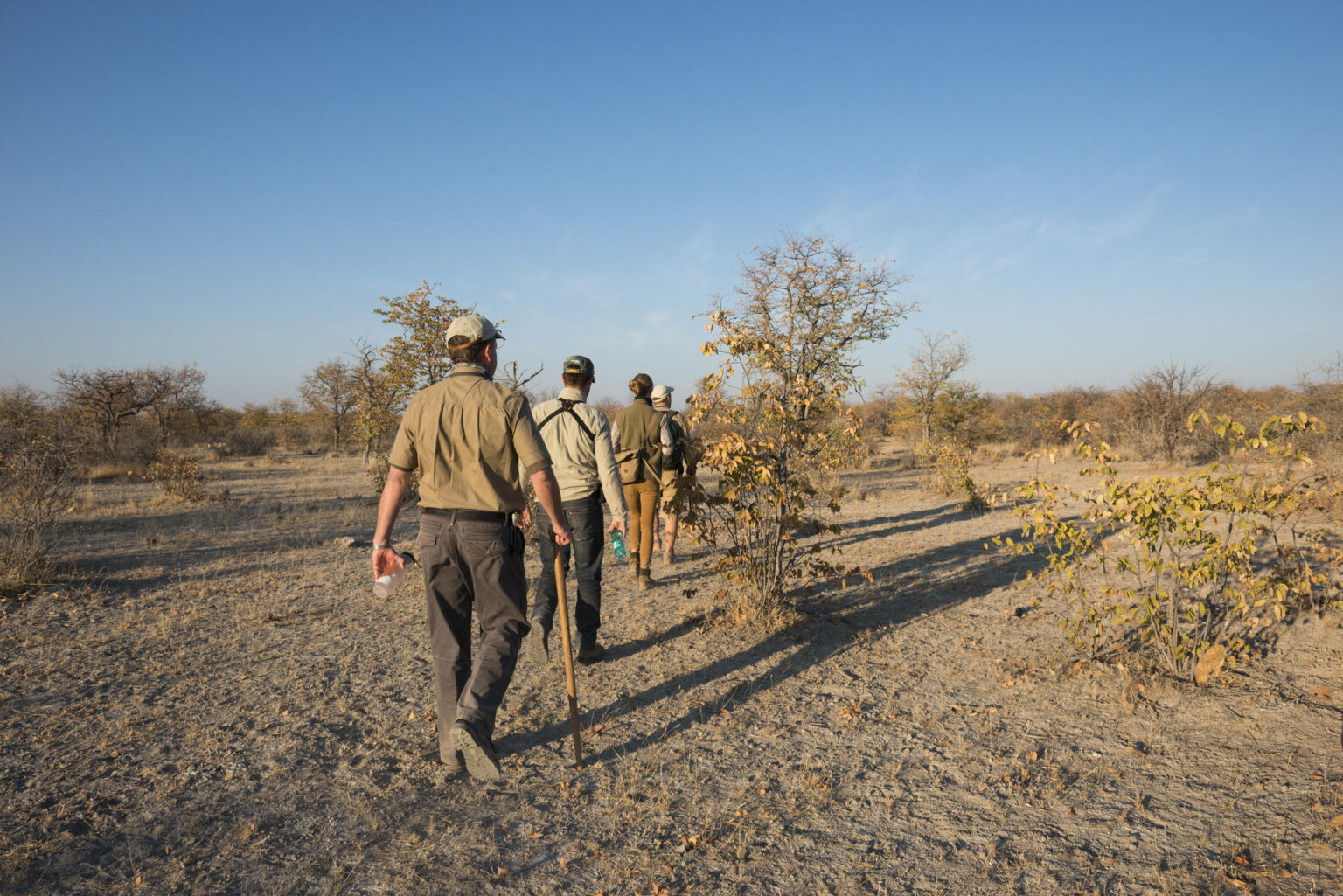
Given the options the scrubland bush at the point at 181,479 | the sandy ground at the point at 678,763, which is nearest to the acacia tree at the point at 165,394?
the scrubland bush at the point at 181,479

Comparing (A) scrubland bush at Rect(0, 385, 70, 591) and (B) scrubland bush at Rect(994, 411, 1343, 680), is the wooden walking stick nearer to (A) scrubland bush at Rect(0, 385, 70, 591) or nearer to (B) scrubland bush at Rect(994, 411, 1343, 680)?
(B) scrubland bush at Rect(994, 411, 1343, 680)

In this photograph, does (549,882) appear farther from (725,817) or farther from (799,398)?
(799,398)

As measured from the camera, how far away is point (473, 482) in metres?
3.12

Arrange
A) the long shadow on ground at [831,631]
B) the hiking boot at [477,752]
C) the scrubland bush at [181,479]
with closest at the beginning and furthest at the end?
the hiking boot at [477,752] → the long shadow on ground at [831,631] → the scrubland bush at [181,479]

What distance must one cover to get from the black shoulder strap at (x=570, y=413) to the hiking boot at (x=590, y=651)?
137 cm

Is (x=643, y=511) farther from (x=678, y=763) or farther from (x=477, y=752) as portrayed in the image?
(x=477, y=752)

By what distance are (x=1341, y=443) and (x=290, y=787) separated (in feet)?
40.9

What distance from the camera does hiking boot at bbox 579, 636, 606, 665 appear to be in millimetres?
4734

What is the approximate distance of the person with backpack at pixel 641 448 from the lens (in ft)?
21.0

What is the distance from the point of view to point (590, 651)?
15.5 feet

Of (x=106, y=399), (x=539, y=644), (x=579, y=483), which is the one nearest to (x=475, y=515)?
(x=579, y=483)

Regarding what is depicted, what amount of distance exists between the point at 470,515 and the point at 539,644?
89.2 inches

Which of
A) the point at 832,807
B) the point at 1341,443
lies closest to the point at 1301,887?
the point at 832,807

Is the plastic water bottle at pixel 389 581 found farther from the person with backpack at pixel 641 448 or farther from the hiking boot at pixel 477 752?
the person with backpack at pixel 641 448
